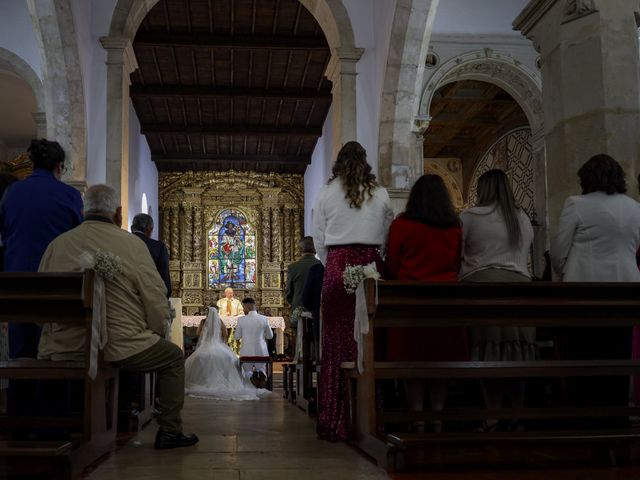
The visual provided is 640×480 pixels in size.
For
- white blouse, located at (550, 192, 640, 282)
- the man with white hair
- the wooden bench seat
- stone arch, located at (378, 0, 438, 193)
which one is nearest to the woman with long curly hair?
the wooden bench seat

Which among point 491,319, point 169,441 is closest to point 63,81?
point 169,441

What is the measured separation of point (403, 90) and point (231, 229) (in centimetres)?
1348

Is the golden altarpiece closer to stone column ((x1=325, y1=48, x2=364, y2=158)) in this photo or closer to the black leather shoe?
stone column ((x1=325, y1=48, x2=364, y2=158))

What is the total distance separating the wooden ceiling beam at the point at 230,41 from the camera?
12945mm

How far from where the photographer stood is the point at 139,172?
57.8ft

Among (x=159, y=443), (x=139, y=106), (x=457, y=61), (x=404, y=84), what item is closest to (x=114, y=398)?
(x=159, y=443)

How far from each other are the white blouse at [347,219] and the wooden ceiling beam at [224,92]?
11336mm

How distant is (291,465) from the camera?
3.68 m

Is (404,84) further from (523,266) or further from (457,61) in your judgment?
(523,266)

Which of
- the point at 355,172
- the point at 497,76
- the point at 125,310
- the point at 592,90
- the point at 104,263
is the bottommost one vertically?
the point at 125,310

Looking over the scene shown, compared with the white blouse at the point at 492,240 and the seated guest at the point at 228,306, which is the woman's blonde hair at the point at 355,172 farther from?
the seated guest at the point at 228,306

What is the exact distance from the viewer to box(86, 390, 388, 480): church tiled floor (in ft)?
11.2

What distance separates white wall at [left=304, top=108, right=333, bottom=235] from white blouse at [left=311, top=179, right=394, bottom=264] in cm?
950

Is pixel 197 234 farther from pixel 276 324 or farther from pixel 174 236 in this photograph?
pixel 276 324
